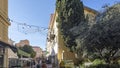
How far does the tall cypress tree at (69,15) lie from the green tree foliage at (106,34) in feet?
32.7

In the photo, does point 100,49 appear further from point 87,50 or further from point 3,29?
point 3,29

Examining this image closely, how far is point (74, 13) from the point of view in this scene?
99.3 feet

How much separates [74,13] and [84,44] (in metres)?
11.7

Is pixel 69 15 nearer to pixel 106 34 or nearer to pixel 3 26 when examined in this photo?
pixel 106 34

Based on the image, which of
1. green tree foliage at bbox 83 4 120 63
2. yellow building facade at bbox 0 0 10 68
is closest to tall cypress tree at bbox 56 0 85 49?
green tree foliage at bbox 83 4 120 63

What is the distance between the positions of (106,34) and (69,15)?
41.2ft

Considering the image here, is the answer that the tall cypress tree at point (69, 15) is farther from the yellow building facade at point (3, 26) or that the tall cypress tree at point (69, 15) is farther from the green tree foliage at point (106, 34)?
the yellow building facade at point (3, 26)

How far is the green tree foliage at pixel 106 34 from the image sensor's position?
1795 centimetres

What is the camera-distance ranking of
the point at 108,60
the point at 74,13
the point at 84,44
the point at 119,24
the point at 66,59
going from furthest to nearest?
Result: the point at 66,59 < the point at 74,13 < the point at 108,60 < the point at 84,44 < the point at 119,24

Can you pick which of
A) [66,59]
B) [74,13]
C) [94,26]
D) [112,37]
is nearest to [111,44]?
[112,37]

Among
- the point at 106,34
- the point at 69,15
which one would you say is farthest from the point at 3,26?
the point at 69,15

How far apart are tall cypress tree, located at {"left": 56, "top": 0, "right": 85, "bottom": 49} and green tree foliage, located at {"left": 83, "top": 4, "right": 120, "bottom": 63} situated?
997 cm

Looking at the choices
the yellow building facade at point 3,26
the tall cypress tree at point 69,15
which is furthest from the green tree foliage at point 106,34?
the tall cypress tree at point 69,15

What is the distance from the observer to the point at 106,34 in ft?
59.0
